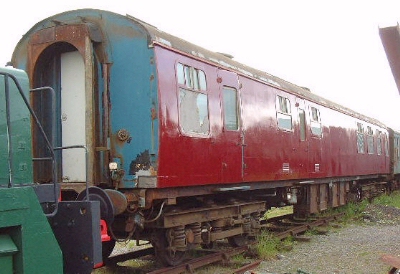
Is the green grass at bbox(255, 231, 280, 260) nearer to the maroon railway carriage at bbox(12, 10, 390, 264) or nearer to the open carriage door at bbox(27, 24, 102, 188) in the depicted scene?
the maroon railway carriage at bbox(12, 10, 390, 264)

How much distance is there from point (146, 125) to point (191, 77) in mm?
1284

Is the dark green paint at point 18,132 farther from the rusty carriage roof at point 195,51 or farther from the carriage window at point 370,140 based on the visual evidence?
the carriage window at point 370,140

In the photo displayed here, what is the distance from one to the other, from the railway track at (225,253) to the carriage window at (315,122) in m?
2.34

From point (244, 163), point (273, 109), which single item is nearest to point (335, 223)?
point (273, 109)

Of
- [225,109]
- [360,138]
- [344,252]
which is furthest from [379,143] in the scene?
[225,109]

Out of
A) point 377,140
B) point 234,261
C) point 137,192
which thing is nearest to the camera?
point 137,192

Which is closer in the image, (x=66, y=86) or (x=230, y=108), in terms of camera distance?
(x=66, y=86)

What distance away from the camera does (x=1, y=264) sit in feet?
11.1

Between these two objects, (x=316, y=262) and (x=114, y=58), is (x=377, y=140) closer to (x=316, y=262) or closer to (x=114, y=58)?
(x=316, y=262)

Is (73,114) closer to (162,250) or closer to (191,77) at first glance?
(191,77)

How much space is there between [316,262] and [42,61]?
214 inches

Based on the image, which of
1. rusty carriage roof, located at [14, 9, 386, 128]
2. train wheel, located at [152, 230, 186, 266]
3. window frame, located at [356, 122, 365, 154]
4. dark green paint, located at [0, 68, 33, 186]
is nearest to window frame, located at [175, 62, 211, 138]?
rusty carriage roof, located at [14, 9, 386, 128]

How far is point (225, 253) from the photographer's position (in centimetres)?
806

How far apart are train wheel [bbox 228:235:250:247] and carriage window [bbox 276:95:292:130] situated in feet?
7.97
